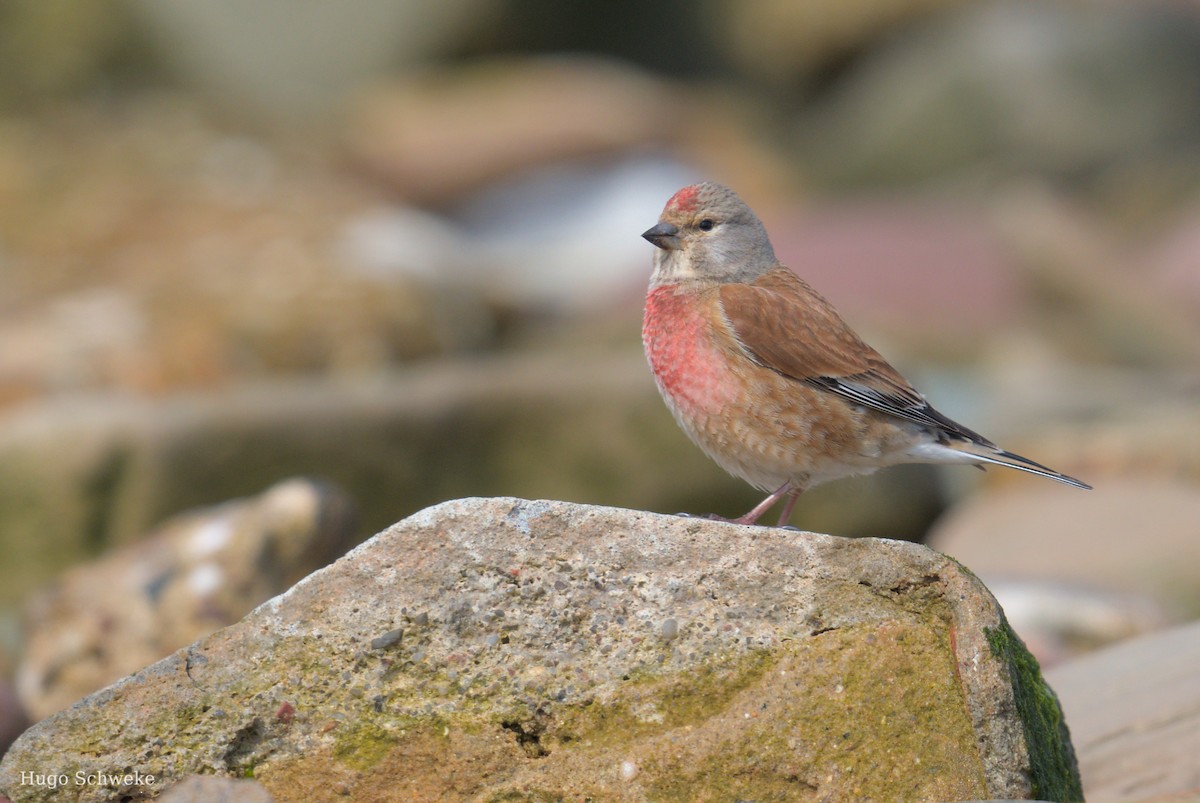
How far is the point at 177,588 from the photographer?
6289mm

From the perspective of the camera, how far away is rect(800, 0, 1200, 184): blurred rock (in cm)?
1866

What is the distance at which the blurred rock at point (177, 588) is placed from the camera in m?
6.20

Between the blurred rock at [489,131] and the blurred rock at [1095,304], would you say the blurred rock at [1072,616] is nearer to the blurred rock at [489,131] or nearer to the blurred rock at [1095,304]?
the blurred rock at [1095,304]

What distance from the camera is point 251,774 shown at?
3.88 metres

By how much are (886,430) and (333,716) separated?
238 centimetres

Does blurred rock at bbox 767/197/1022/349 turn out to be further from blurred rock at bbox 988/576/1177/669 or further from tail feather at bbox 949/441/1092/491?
tail feather at bbox 949/441/1092/491

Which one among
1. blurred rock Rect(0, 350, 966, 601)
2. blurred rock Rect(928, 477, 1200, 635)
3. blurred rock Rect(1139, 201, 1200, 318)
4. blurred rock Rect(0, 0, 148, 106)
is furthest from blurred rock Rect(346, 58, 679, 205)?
blurred rock Rect(928, 477, 1200, 635)

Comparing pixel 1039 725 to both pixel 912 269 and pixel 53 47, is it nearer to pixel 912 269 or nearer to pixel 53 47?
pixel 912 269

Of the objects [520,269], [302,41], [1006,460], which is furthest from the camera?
[302,41]

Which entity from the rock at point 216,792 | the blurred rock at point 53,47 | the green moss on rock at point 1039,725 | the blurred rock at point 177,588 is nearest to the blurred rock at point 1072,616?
the green moss on rock at point 1039,725

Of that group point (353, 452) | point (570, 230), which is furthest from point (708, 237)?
point (570, 230)

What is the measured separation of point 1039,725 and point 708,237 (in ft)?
7.87

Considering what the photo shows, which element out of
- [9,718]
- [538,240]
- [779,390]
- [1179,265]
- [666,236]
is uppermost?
[666,236]

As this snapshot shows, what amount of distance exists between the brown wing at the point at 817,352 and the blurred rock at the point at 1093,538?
81.3 inches
